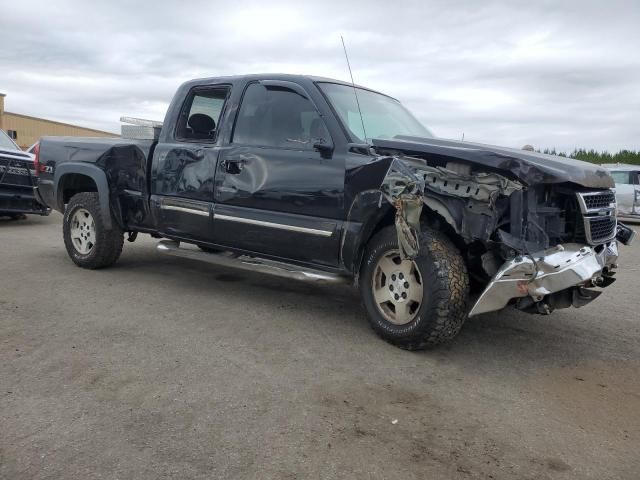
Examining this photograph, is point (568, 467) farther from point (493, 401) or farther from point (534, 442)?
point (493, 401)

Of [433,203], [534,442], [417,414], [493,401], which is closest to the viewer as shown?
[534,442]

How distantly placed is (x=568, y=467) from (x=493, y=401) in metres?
Result: 0.72

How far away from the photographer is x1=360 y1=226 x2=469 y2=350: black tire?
378cm

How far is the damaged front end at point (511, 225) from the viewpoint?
3.60 meters

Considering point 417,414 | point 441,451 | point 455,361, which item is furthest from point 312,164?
point 441,451

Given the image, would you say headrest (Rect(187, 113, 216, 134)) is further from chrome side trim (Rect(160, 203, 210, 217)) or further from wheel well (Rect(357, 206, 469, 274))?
wheel well (Rect(357, 206, 469, 274))

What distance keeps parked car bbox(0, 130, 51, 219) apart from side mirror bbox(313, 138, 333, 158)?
23.3 ft

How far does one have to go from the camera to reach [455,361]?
3.97 meters

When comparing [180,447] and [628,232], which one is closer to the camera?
[180,447]

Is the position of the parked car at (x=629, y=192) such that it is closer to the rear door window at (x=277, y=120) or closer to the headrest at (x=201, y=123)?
the rear door window at (x=277, y=120)

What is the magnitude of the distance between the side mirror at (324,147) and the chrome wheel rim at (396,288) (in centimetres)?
92

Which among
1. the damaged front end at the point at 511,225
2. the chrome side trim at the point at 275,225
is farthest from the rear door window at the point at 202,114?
the damaged front end at the point at 511,225

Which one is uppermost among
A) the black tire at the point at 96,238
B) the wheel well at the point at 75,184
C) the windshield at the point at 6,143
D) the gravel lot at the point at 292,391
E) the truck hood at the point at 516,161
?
the truck hood at the point at 516,161

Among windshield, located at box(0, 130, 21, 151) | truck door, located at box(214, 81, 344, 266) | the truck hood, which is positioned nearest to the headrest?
truck door, located at box(214, 81, 344, 266)
